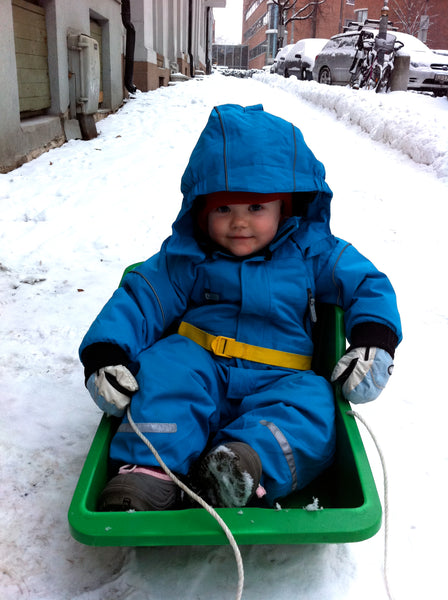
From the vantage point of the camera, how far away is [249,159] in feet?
5.54

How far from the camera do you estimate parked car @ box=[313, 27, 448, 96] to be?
1137cm

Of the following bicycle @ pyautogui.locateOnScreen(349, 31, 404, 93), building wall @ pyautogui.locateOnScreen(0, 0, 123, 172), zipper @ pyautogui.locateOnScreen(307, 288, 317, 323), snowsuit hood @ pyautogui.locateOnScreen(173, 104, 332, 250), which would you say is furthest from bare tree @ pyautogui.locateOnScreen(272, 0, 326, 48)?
zipper @ pyautogui.locateOnScreen(307, 288, 317, 323)

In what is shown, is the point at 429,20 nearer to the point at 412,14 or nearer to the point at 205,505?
the point at 412,14

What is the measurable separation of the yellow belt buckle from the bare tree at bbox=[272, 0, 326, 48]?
99.5ft

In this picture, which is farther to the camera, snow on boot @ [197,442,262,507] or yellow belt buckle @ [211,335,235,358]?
yellow belt buckle @ [211,335,235,358]

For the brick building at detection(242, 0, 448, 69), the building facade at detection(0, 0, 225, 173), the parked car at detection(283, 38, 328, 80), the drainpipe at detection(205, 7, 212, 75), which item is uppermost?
the brick building at detection(242, 0, 448, 69)

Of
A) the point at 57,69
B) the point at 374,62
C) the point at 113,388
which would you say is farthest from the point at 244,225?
the point at 374,62

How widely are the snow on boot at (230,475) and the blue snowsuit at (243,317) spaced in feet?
0.25

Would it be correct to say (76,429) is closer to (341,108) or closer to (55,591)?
(55,591)

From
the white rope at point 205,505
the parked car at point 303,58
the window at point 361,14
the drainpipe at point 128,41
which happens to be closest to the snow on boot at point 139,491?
the white rope at point 205,505

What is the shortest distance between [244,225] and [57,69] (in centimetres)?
493

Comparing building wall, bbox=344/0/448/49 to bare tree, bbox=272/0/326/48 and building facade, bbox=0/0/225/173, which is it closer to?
bare tree, bbox=272/0/326/48

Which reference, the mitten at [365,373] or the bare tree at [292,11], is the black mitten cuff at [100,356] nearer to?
the mitten at [365,373]

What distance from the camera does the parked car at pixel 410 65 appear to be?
1137 centimetres
